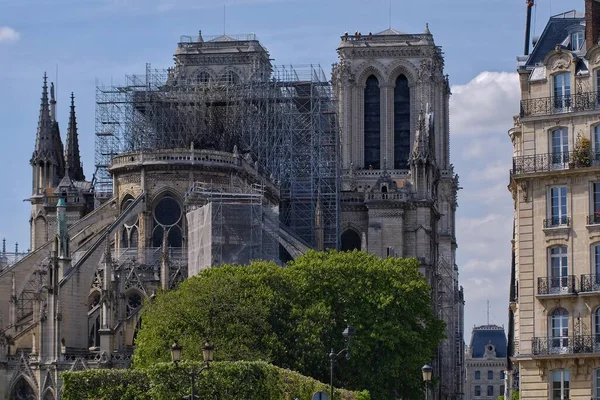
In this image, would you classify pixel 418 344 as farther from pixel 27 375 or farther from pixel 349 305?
pixel 27 375

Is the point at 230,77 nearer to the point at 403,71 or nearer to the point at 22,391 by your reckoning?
the point at 403,71

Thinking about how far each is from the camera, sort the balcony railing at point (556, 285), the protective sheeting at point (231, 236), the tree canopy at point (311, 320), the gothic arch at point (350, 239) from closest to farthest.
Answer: the balcony railing at point (556, 285)
the tree canopy at point (311, 320)
the protective sheeting at point (231, 236)
the gothic arch at point (350, 239)

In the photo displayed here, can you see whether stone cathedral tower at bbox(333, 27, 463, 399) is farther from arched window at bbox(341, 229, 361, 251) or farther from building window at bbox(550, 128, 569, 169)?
building window at bbox(550, 128, 569, 169)

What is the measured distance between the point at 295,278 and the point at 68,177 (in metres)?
47.5

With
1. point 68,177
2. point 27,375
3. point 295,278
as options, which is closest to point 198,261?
point 27,375

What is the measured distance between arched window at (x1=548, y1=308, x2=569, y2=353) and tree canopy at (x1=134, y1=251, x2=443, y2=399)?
69.6 feet

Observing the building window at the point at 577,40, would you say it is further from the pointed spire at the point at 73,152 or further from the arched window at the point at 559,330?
the pointed spire at the point at 73,152

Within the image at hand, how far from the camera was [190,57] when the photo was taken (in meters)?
146

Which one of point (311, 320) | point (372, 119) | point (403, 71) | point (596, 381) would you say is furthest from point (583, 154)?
point (372, 119)

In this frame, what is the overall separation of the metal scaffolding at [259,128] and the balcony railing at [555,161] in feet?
199

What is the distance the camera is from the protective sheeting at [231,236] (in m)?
105

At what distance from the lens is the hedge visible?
71062 mm

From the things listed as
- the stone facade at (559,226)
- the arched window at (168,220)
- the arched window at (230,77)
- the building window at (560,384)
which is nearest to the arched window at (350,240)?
the arched window at (230,77)

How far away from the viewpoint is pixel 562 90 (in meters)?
64.8
